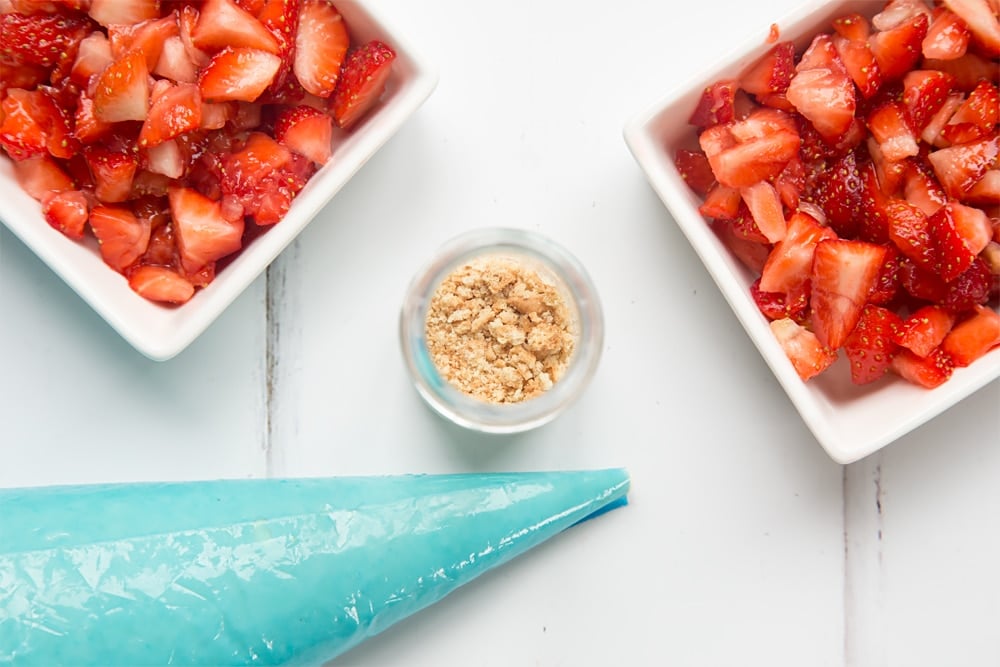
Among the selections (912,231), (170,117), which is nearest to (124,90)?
(170,117)

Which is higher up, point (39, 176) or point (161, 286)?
point (39, 176)

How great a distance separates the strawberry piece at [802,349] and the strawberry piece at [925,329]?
0.08 meters

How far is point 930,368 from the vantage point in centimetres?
108

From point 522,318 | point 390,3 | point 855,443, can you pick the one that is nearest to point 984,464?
point 855,443

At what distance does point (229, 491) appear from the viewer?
1.16m

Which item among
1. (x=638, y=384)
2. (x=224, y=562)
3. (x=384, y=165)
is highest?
(x=384, y=165)

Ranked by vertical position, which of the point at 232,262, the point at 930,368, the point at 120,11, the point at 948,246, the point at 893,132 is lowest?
the point at 930,368

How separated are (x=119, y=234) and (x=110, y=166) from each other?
0.08 meters

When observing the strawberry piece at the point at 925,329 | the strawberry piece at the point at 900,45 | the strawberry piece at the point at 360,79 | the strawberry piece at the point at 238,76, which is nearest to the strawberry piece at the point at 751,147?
the strawberry piece at the point at 900,45

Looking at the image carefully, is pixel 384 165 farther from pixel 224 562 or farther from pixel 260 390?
pixel 224 562

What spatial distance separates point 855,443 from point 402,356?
0.54 m

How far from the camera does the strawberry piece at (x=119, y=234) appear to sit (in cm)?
106

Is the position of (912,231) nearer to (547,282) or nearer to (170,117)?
(547,282)

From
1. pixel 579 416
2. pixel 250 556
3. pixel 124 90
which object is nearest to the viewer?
pixel 124 90
